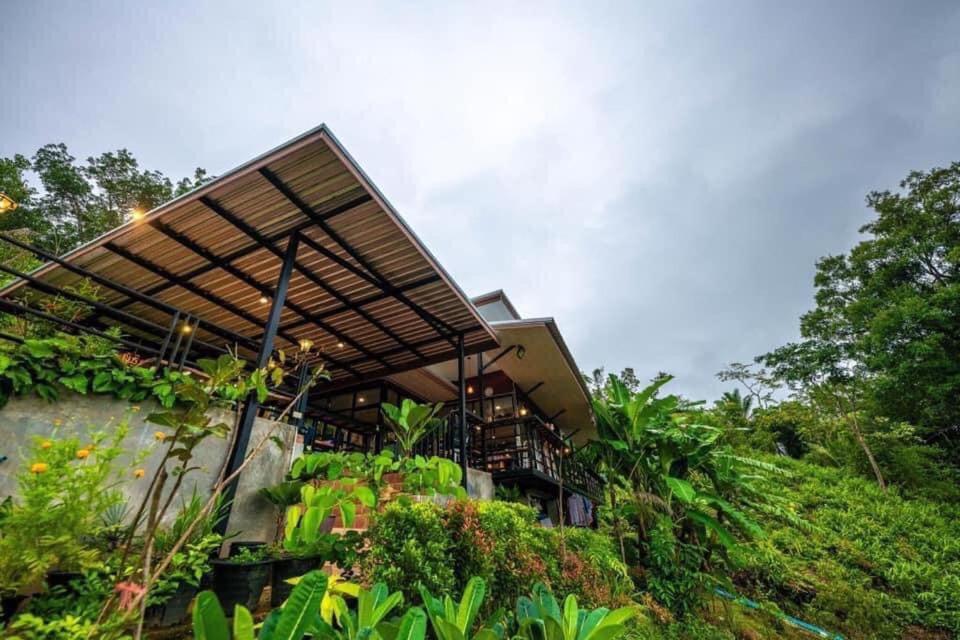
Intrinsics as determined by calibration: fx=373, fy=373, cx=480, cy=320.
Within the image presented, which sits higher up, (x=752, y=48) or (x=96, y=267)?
(x=752, y=48)

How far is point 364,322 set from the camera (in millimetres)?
6914

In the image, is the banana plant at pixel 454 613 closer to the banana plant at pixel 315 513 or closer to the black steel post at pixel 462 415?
the banana plant at pixel 315 513

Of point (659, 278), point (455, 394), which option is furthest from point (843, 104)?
point (455, 394)

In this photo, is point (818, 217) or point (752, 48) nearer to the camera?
point (752, 48)

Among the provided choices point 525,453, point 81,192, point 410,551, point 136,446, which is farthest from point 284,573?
point 81,192

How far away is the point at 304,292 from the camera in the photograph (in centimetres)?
617

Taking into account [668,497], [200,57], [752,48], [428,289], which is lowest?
[668,497]

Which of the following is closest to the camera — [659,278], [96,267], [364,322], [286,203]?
[286,203]

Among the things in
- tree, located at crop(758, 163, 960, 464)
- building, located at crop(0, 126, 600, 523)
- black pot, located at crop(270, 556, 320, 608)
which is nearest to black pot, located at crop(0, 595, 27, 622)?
black pot, located at crop(270, 556, 320, 608)

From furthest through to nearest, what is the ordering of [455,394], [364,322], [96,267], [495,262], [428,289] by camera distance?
[495,262], [455,394], [364,322], [428,289], [96,267]

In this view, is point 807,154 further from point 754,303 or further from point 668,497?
point 668,497

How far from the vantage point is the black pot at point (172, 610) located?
8.49 feet

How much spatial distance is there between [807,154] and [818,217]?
43.1 feet

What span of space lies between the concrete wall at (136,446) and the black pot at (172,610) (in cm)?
52
